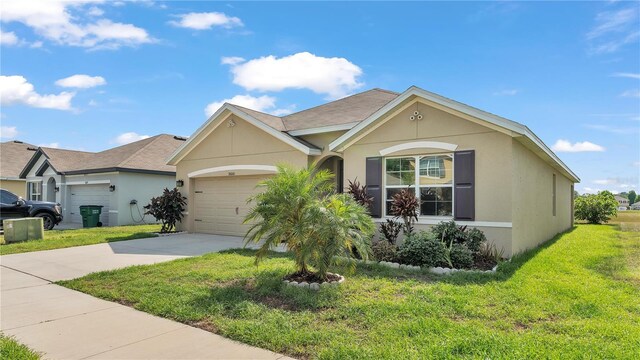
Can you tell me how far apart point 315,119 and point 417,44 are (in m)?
4.27

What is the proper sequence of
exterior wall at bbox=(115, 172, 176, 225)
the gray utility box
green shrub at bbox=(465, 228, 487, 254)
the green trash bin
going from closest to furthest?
green shrub at bbox=(465, 228, 487, 254) → the gray utility box → the green trash bin → exterior wall at bbox=(115, 172, 176, 225)

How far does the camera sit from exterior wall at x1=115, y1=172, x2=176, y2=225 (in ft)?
61.7

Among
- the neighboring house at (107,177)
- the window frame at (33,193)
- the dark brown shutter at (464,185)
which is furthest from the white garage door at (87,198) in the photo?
the dark brown shutter at (464,185)

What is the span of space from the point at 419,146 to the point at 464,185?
4.97 ft

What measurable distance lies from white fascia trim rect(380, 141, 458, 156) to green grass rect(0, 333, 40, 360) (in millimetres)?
8326

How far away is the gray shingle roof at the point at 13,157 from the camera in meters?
25.0

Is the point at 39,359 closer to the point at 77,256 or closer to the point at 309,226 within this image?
the point at 309,226

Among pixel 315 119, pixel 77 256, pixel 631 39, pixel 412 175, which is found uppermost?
pixel 631 39

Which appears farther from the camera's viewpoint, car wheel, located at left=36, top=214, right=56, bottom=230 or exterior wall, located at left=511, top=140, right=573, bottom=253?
car wheel, located at left=36, top=214, right=56, bottom=230

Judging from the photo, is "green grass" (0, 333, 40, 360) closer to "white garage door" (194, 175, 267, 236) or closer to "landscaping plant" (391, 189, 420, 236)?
"landscaping plant" (391, 189, 420, 236)

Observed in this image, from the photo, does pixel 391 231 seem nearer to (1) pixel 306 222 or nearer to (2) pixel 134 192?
(1) pixel 306 222

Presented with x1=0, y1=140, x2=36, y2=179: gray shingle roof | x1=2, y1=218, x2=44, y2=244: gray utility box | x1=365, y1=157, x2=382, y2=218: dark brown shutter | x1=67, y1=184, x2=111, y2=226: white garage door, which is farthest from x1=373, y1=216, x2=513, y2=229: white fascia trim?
x1=0, y1=140, x2=36, y2=179: gray shingle roof

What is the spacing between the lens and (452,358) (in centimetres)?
359

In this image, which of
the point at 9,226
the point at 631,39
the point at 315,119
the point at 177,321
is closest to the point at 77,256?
the point at 9,226
